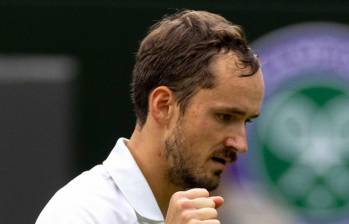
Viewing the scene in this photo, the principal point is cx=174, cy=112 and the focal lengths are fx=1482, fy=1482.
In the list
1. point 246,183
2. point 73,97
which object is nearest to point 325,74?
point 246,183

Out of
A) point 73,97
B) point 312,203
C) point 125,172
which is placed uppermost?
point 125,172

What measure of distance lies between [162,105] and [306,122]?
10.7 feet

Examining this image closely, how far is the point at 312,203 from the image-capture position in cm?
698

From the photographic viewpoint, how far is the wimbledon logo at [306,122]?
22.7 ft

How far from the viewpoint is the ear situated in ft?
12.1

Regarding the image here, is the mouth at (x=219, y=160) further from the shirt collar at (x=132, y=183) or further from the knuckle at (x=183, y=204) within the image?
the knuckle at (x=183, y=204)

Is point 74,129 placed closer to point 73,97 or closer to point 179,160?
point 73,97

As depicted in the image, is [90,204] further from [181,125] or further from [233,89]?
[233,89]

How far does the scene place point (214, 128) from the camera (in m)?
3.64

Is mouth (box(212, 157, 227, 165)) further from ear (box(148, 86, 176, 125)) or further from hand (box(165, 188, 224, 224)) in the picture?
hand (box(165, 188, 224, 224))

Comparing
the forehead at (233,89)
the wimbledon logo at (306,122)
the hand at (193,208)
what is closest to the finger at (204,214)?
the hand at (193,208)

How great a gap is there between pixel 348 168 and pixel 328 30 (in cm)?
66

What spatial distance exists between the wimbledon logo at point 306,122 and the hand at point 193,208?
11.8ft

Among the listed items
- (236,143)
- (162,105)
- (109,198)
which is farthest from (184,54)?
(109,198)
